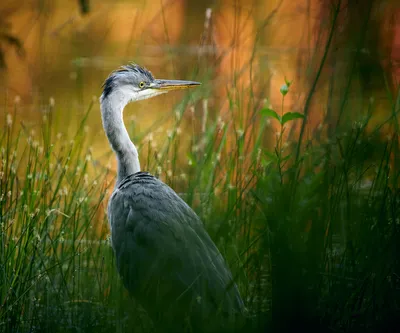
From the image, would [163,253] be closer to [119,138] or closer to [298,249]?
[119,138]

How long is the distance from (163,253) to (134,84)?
1329 millimetres

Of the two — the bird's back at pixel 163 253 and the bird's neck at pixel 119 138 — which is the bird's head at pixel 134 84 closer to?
the bird's neck at pixel 119 138

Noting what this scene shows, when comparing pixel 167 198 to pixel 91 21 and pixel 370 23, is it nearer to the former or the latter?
pixel 370 23

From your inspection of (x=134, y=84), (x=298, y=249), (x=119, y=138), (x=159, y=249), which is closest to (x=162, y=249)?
(x=159, y=249)

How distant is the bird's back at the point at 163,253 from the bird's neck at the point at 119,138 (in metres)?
0.25

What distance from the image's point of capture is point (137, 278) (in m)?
2.95

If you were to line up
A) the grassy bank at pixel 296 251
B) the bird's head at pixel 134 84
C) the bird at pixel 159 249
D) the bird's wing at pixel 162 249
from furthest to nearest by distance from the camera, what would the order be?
the bird's head at pixel 134 84 → the bird's wing at pixel 162 249 → the bird at pixel 159 249 → the grassy bank at pixel 296 251

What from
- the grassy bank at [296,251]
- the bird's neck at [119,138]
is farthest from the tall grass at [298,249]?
the bird's neck at [119,138]

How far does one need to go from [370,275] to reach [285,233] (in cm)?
76

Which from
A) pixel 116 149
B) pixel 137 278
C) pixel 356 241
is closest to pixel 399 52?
pixel 356 241

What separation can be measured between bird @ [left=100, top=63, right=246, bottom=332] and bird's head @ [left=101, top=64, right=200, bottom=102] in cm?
4

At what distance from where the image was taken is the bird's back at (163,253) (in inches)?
98.0

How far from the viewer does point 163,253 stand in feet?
9.23

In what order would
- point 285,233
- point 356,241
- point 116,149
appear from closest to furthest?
point 285,233 → point 356,241 → point 116,149
